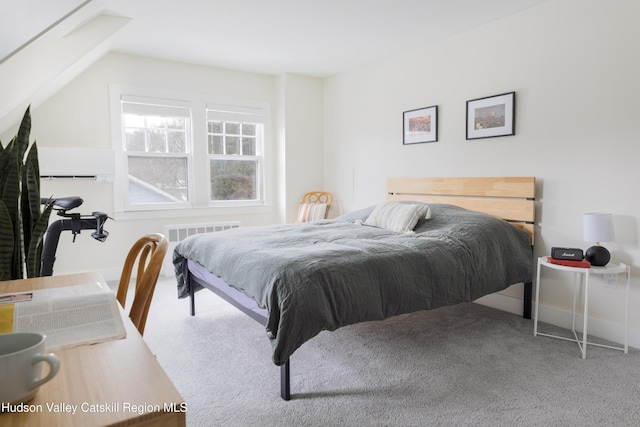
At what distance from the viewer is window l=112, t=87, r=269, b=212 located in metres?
4.45

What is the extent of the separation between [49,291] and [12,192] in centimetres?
45

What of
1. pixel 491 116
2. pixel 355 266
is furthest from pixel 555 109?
pixel 355 266

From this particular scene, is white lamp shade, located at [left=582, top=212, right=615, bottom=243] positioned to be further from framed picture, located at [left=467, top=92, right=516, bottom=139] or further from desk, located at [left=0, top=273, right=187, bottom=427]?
desk, located at [left=0, top=273, right=187, bottom=427]

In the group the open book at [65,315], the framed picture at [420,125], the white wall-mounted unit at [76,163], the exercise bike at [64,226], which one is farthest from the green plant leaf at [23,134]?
the framed picture at [420,125]

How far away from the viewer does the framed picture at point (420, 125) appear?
4.03 metres

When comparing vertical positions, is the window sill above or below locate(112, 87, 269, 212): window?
below

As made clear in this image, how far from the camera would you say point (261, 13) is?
3328mm

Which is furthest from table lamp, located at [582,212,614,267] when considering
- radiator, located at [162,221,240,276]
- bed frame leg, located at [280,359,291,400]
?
radiator, located at [162,221,240,276]

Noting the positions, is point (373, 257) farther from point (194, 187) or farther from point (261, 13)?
point (194, 187)

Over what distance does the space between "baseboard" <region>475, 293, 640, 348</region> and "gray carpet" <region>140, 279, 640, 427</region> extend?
0.52ft

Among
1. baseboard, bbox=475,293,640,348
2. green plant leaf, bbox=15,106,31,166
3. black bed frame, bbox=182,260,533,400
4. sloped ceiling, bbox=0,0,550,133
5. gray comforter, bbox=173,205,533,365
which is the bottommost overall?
baseboard, bbox=475,293,640,348

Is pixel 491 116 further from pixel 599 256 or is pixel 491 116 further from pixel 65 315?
pixel 65 315

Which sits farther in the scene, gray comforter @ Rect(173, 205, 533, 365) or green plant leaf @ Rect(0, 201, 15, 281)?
gray comforter @ Rect(173, 205, 533, 365)

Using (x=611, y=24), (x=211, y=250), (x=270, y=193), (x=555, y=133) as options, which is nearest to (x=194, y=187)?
(x=270, y=193)
